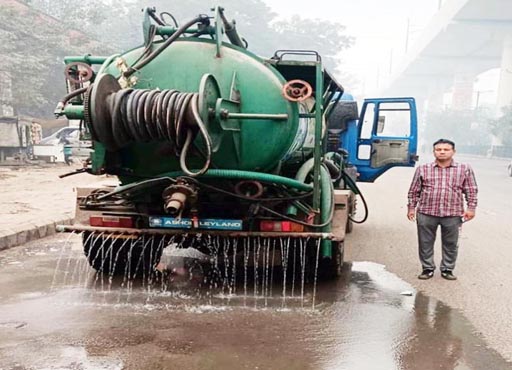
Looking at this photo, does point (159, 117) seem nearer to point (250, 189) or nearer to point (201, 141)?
point (201, 141)

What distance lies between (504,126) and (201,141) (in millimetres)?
40073

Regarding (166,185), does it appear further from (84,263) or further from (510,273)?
(510,273)

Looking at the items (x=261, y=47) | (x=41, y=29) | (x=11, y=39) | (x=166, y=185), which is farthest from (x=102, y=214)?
(x=261, y=47)

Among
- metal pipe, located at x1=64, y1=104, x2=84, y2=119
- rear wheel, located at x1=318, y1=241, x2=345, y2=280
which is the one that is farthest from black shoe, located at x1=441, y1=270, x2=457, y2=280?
metal pipe, located at x1=64, y1=104, x2=84, y2=119

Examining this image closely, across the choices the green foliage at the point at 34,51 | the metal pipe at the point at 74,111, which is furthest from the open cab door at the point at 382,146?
the green foliage at the point at 34,51

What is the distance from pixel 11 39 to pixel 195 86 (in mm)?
19796

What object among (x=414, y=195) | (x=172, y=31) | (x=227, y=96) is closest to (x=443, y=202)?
(x=414, y=195)

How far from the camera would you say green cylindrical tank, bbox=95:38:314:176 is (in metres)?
4.71

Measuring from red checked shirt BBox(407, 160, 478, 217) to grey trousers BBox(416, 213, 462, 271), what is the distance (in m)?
0.07

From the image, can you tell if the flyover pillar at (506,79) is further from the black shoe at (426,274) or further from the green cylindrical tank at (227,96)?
the green cylindrical tank at (227,96)

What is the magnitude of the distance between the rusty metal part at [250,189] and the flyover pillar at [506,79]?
42309 mm

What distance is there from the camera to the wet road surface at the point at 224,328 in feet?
12.3

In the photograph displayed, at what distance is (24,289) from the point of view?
530 centimetres

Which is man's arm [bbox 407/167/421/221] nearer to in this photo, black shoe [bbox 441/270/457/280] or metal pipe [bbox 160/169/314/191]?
black shoe [bbox 441/270/457/280]
